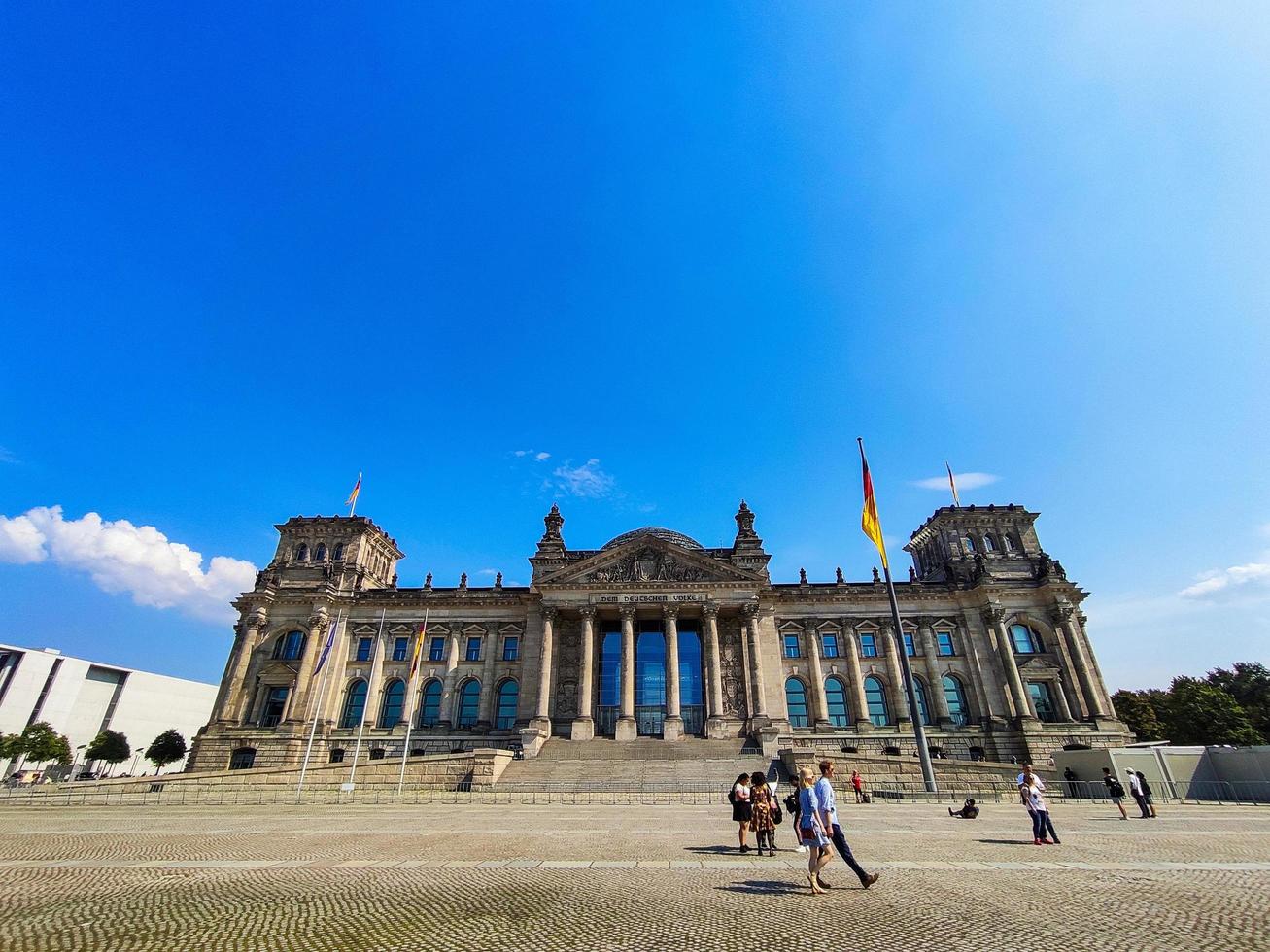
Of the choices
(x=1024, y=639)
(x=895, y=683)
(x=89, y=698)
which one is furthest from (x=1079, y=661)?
(x=89, y=698)

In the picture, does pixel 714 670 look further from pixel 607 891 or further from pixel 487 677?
pixel 607 891

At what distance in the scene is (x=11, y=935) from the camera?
617 cm

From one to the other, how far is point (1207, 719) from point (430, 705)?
76.4 m

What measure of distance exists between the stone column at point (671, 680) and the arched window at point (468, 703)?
16703 mm

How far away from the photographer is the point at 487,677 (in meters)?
51.8

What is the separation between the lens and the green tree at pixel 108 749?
68.5m

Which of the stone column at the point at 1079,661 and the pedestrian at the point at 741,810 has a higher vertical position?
the stone column at the point at 1079,661

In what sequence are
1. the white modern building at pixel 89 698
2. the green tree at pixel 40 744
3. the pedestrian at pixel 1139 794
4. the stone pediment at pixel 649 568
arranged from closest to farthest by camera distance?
the pedestrian at pixel 1139 794, the stone pediment at pixel 649 568, the green tree at pixel 40 744, the white modern building at pixel 89 698

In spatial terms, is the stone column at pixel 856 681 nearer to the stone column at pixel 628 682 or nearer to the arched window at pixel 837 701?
the arched window at pixel 837 701

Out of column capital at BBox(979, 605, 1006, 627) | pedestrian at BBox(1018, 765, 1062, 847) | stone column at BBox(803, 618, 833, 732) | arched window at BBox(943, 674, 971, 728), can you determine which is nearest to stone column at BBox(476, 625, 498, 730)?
stone column at BBox(803, 618, 833, 732)

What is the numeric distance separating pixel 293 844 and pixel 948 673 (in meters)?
52.1

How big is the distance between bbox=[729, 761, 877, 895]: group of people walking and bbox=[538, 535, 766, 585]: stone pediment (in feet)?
122

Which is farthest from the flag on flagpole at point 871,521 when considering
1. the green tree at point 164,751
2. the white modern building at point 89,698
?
the white modern building at point 89,698

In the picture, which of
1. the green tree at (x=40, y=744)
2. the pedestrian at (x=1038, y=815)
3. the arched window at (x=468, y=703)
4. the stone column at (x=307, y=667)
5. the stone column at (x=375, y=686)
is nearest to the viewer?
the pedestrian at (x=1038, y=815)
